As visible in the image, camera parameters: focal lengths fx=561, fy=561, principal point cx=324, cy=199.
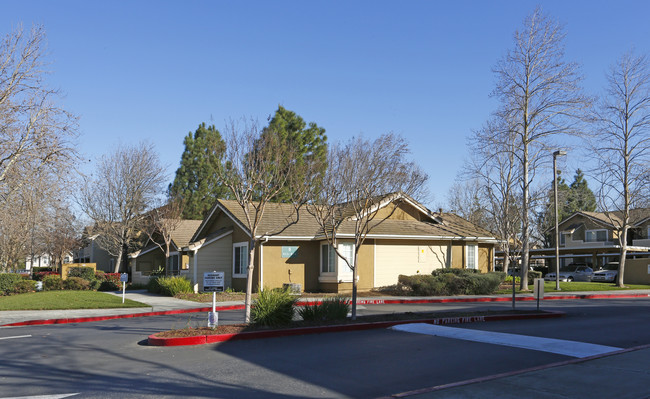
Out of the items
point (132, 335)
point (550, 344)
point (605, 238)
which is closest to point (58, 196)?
point (132, 335)

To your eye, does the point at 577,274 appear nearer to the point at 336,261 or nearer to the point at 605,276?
the point at 605,276

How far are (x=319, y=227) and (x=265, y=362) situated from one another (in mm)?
19308

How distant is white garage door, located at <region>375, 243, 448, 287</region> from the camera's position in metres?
28.2

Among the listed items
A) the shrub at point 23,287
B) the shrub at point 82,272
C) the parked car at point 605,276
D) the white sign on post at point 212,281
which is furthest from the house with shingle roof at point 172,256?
the parked car at point 605,276

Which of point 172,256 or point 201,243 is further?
point 172,256

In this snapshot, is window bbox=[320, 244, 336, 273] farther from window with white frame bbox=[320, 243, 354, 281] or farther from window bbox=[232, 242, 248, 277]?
window bbox=[232, 242, 248, 277]

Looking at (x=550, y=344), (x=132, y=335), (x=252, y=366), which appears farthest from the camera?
(x=132, y=335)

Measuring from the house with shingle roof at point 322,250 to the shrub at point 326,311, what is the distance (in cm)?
1126

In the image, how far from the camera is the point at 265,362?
9.80 m

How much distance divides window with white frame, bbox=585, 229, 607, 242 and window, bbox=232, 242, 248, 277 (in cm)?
4761

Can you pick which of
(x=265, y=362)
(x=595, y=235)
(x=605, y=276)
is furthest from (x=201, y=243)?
(x=595, y=235)

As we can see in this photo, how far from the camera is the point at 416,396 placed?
7.38 m

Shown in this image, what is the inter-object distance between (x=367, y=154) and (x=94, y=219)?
93.2 feet

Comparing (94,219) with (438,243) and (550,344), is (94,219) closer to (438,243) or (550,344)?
(438,243)
